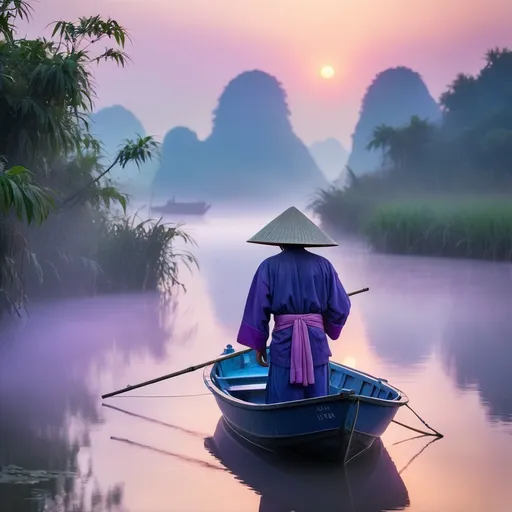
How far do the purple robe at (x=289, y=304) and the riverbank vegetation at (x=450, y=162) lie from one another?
11.1 m

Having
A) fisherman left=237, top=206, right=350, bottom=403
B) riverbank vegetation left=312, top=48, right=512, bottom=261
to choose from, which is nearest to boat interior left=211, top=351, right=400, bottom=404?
fisherman left=237, top=206, right=350, bottom=403

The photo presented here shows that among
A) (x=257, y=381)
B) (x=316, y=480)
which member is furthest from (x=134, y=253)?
(x=316, y=480)

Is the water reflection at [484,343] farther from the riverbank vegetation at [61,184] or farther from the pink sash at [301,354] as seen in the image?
the riverbank vegetation at [61,184]

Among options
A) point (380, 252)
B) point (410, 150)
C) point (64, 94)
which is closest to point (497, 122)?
point (410, 150)

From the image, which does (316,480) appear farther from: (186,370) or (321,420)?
(186,370)

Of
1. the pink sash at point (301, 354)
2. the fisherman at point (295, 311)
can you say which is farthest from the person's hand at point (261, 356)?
the pink sash at point (301, 354)

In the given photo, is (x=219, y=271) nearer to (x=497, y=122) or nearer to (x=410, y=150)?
(x=410, y=150)

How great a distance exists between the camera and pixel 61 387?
18.2 ft

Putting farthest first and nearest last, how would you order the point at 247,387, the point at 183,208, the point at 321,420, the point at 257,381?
the point at 183,208 → the point at 257,381 → the point at 247,387 → the point at 321,420

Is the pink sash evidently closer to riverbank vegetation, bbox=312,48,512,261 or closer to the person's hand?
the person's hand

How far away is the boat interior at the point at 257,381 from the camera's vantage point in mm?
4359

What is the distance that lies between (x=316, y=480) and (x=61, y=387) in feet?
7.15

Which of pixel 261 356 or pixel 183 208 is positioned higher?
pixel 183 208

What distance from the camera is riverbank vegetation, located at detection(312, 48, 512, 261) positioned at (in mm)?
17172
